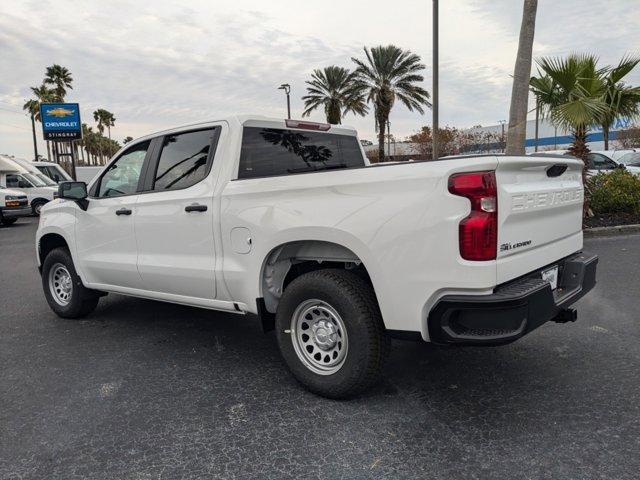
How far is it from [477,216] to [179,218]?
2361 mm

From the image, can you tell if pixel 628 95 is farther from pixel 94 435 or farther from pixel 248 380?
pixel 94 435

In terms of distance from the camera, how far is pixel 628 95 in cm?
1023

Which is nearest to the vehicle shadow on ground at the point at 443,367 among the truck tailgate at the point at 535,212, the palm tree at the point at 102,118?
the truck tailgate at the point at 535,212

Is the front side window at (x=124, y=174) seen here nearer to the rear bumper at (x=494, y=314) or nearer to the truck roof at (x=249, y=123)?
the truck roof at (x=249, y=123)

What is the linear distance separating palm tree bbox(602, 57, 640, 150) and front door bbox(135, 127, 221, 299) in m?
8.91

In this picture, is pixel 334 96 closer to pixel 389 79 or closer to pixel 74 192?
pixel 389 79

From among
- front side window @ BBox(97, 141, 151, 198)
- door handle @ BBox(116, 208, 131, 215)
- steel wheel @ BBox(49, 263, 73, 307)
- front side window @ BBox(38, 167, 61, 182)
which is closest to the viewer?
door handle @ BBox(116, 208, 131, 215)

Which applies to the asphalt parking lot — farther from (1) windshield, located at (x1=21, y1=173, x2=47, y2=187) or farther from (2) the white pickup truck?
(1) windshield, located at (x1=21, y1=173, x2=47, y2=187)

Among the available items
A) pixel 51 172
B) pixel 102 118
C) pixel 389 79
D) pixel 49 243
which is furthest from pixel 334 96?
pixel 102 118

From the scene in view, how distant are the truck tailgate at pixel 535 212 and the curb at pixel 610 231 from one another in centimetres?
688

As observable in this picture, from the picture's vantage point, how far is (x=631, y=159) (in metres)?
17.6

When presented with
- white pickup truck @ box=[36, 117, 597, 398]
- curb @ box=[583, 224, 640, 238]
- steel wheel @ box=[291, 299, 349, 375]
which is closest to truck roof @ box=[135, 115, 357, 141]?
white pickup truck @ box=[36, 117, 597, 398]

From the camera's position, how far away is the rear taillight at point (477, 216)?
8.91 feet

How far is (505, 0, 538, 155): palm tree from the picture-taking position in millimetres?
9242
